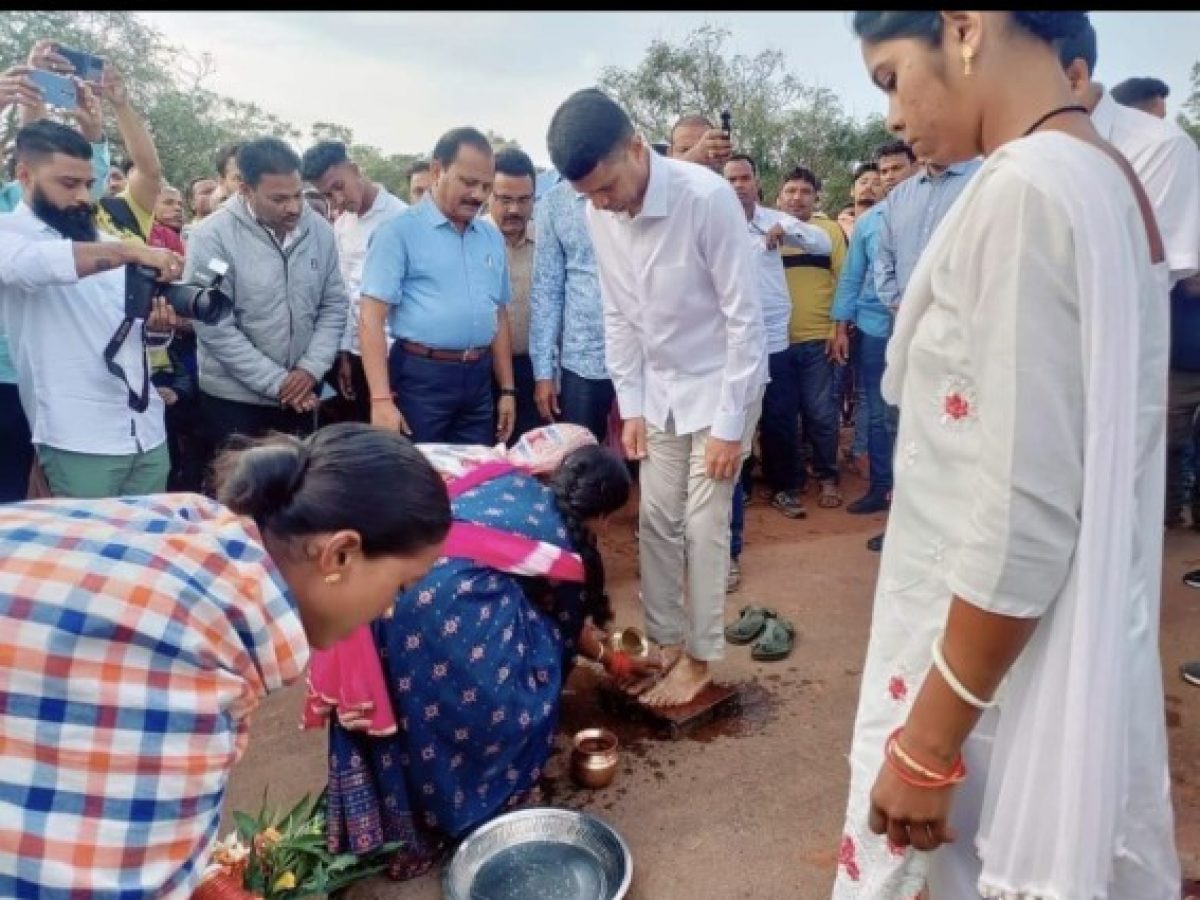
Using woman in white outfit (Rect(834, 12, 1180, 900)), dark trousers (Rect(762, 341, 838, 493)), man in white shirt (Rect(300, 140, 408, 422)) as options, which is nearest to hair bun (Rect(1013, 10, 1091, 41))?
woman in white outfit (Rect(834, 12, 1180, 900))

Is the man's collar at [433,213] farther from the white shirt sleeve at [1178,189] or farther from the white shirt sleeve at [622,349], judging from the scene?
the white shirt sleeve at [1178,189]

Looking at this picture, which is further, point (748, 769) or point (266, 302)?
point (266, 302)

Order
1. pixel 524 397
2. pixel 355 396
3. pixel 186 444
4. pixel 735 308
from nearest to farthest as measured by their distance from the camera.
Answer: pixel 735 308, pixel 186 444, pixel 355 396, pixel 524 397

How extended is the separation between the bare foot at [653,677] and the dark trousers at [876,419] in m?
2.21

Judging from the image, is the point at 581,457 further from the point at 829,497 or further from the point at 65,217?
the point at 829,497

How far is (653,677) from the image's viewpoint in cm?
302

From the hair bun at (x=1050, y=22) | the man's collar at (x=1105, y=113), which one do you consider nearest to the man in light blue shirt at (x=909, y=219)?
the man's collar at (x=1105, y=113)

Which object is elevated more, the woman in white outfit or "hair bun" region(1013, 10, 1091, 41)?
"hair bun" region(1013, 10, 1091, 41)

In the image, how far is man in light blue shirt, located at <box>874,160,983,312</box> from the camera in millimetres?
4125

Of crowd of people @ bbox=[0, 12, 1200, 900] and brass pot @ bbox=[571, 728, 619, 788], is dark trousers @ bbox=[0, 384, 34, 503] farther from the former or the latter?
brass pot @ bbox=[571, 728, 619, 788]

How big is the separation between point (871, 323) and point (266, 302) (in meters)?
3.12

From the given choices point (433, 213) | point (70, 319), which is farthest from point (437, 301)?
point (70, 319)

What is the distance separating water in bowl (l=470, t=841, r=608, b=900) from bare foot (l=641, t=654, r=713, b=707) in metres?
0.71

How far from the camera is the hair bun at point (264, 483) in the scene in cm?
125
